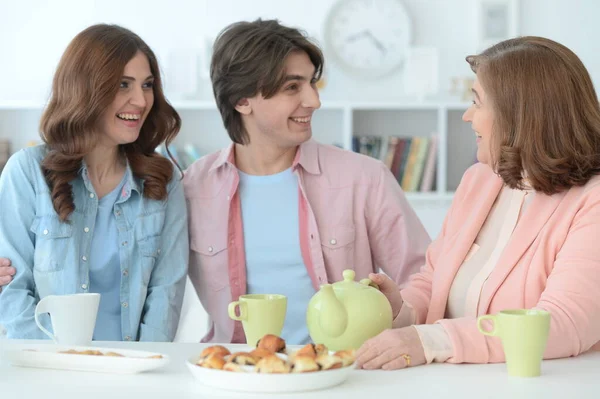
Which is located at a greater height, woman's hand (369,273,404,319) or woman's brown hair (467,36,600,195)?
woman's brown hair (467,36,600,195)

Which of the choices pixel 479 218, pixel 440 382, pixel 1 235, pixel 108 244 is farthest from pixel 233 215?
pixel 440 382

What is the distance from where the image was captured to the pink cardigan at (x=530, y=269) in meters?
1.56

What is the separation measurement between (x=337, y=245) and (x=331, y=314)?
37.1 inches

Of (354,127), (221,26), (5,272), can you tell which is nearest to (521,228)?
(5,272)

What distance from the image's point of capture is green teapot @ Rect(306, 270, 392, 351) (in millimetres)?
1566

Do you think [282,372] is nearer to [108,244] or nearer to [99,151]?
[108,244]

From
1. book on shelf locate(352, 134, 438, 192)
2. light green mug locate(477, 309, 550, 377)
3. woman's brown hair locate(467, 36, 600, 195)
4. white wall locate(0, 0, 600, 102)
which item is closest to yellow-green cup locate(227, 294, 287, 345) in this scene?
light green mug locate(477, 309, 550, 377)

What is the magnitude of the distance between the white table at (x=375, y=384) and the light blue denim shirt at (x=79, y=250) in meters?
0.76

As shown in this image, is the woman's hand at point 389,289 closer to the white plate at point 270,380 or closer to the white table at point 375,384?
the white table at point 375,384

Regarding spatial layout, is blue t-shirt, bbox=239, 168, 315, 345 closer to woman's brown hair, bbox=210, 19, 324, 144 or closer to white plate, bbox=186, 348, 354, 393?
woman's brown hair, bbox=210, 19, 324, 144

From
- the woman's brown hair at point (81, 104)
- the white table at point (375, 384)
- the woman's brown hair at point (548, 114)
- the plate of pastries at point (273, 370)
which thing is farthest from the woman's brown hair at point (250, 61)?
the plate of pastries at point (273, 370)

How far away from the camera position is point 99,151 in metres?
2.49

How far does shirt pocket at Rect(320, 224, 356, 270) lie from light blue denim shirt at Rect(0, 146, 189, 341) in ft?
1.29

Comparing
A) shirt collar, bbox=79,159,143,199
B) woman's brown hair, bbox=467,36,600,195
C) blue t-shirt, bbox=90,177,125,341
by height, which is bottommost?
blue t-shirt, bbox=90,177,125,341
